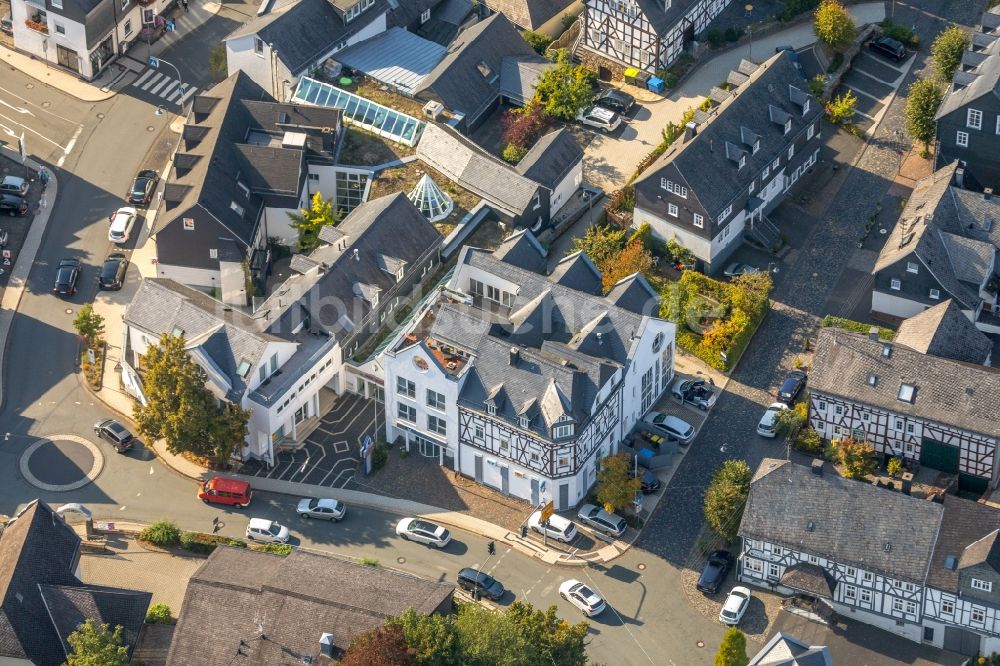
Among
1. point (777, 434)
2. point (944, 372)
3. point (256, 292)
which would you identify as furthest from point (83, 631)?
point (944, 372)

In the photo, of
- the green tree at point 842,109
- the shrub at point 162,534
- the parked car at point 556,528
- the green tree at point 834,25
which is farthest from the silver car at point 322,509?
the green tree at point 834,25

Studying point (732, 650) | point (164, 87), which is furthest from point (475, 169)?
point (732, 650)

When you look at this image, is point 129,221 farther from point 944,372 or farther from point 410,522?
point 944,372

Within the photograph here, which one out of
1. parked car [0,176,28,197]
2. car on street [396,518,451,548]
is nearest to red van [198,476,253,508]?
car on street [396,518,451,548]

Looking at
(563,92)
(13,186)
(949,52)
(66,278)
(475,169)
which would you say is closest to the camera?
(66,278)

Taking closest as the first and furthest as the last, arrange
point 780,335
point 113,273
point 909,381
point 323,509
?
point 323,509 < point 909,381 < point 780,335 < point 113,273

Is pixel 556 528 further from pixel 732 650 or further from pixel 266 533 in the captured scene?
pixel 266 533
